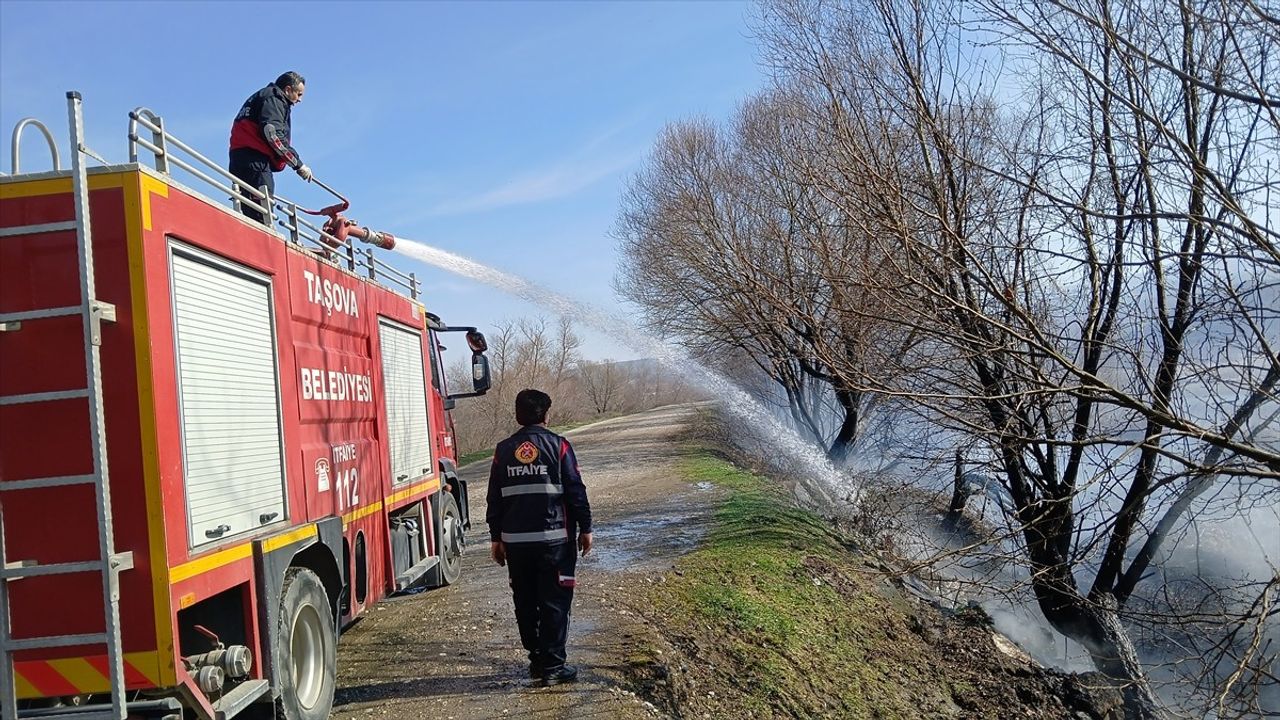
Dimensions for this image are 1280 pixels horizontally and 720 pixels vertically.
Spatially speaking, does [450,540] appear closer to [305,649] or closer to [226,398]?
[305,649]

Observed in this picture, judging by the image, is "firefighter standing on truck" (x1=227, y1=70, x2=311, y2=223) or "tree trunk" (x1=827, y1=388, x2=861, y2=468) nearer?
"firefighter standing on truck" (x1=227, y1=70, x2=311, y2=223)

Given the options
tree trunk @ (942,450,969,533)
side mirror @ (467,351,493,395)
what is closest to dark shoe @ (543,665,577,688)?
tree trunk @ (942,450,969,533)

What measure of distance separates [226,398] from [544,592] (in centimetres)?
234

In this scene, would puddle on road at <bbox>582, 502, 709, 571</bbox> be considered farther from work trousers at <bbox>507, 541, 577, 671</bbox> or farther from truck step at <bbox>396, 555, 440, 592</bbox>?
work trousers at <bbox>507, 541, 577, 671</bbox>

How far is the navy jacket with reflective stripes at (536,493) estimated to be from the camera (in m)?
6.06

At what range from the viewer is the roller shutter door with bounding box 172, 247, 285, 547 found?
439cm

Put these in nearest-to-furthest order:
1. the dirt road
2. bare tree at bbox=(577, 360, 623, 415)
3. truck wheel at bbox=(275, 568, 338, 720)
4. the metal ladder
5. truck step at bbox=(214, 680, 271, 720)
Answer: the metal ladder < truck step at bbox=(214, 680, 271, 720) < truck wheel at bbox=(275, 568, 338, 720) < the dirt road < bare tree at bbox=(577, 360, 623, 415)

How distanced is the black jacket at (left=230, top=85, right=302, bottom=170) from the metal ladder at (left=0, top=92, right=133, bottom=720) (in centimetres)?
356

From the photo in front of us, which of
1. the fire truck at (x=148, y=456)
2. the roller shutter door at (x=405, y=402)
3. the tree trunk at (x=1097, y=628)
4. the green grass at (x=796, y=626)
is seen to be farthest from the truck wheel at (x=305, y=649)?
the tree trunk at (x=1097, y=628)

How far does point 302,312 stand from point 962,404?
5.04 meters

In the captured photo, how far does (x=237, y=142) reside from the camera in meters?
7.45

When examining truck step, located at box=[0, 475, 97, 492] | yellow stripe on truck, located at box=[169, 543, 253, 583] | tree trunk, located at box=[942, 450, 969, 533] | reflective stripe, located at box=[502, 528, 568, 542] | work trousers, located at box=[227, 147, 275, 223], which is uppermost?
work trousers, located at box=[227, 147, 275, 223]

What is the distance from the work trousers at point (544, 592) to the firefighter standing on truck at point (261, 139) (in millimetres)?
3496

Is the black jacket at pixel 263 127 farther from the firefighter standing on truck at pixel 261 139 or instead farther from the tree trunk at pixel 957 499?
the tree trunk at pixel 957 499
